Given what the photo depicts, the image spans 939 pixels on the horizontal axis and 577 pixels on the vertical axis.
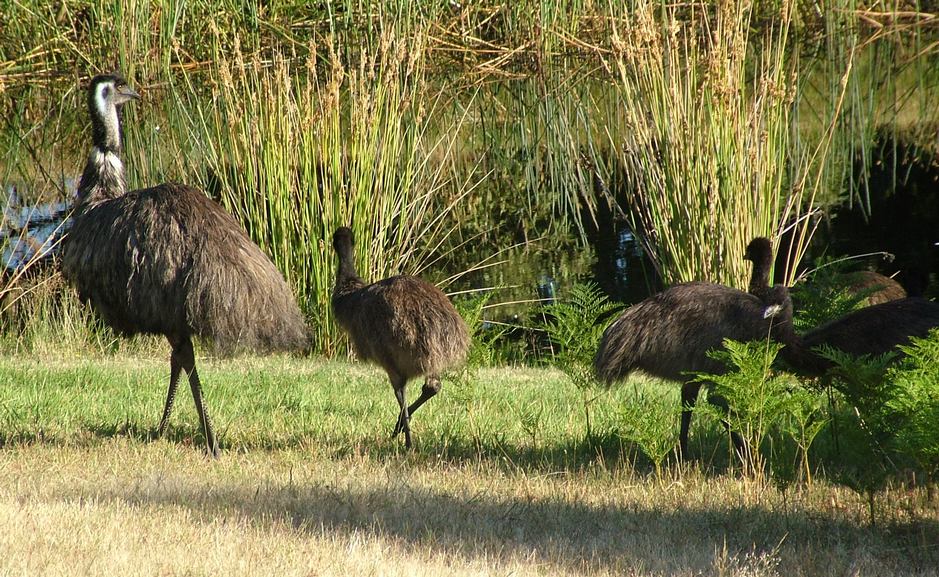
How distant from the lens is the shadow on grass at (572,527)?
470 cm

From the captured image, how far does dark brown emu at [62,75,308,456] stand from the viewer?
20.6 ft

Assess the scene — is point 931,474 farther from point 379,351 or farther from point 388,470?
point 379,351

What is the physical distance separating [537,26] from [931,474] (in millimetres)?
7753

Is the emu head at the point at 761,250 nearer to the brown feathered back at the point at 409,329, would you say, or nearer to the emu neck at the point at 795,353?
the emu neck at the point at 795,353

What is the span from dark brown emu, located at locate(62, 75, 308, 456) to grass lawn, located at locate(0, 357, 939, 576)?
0.69m

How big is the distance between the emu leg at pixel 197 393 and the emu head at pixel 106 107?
1.58 metres

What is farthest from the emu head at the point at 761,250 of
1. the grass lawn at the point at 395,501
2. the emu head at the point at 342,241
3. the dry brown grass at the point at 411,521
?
the emu head at the point at 342,241

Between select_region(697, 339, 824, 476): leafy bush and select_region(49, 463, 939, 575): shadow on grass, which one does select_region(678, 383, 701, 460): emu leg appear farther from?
select_region(49, 463, 939, 575): shadow on grass

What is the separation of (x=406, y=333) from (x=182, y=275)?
1.39m

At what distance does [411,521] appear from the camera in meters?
5.24

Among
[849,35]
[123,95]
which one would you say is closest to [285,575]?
[123,95]

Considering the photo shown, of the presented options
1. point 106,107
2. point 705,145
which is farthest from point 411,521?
point 705,145

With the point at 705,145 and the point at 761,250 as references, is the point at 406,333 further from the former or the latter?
the point at 705,145

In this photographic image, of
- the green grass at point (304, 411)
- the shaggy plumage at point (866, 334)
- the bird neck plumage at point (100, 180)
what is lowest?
the green grass at point (304, 411)
